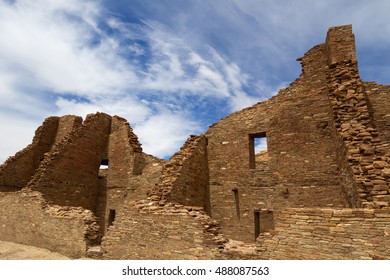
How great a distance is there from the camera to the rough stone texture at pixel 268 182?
241 inches

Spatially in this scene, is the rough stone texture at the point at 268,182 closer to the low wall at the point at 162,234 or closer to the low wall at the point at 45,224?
the low wall at the point at 162,234

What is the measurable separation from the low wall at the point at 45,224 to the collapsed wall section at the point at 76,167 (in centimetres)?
122

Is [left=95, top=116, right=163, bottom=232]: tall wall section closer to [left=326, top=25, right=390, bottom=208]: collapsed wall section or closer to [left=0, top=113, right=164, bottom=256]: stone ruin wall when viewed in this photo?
[left=0, top=113, right=164, bottom=256]: stone ruin wall

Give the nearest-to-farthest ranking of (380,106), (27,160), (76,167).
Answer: (380,106) → (76,167) → (27,160)

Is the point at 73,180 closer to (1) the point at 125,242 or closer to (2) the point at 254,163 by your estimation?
(1) the point at 125,242

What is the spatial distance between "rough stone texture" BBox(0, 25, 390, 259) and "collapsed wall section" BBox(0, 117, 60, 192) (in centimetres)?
395

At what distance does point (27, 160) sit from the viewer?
61.7 ft

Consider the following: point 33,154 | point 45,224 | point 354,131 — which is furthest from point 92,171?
point 354,131

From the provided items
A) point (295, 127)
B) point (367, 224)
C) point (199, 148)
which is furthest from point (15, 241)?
point (367, 224)

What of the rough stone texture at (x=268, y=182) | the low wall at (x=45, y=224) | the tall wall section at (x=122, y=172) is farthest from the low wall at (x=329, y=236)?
the tall wall section at (x=122, y=172)

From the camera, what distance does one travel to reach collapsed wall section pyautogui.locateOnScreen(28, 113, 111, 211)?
1492cm

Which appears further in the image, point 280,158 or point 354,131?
point 280,158

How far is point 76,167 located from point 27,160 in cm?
508

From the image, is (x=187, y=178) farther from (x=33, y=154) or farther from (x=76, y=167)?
(x=33, y=154)
